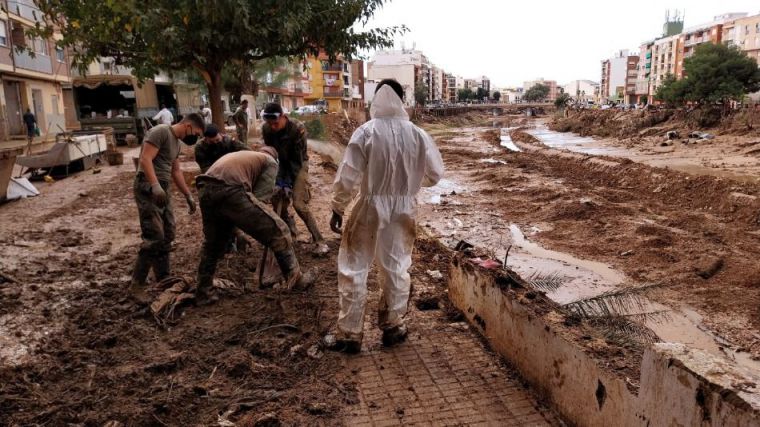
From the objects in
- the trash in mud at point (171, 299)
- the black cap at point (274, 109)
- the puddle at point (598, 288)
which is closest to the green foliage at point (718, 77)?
the puddle at point (598, 288)

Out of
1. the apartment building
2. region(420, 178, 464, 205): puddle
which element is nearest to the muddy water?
region(420, 178, 464, 205): puddle

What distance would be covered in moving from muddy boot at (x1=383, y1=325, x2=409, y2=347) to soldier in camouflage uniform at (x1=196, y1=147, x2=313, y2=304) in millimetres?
1067

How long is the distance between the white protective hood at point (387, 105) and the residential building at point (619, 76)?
11946 cm

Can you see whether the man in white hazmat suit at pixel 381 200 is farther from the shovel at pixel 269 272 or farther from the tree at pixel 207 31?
the tree at pixel 207 31

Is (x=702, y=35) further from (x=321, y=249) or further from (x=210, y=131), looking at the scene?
(x=210, y=131)

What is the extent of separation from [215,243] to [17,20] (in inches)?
1028

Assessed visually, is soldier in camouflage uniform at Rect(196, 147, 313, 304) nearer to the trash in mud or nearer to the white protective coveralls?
the trash in mud

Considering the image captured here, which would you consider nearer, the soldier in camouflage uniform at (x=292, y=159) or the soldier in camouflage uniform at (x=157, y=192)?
the soldier in camouflage uniform at (x=157, y=192)

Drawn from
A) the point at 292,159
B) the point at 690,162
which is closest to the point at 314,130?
the point at 690,162

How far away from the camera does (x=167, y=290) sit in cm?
450

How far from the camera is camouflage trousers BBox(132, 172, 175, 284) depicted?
4551 millimetres

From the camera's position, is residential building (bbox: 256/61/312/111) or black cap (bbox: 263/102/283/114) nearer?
black cap (bbox: 263/102/283/114)

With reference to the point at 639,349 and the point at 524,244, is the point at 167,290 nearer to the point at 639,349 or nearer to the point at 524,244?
the point at 639,349

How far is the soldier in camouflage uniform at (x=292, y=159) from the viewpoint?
5695mm
